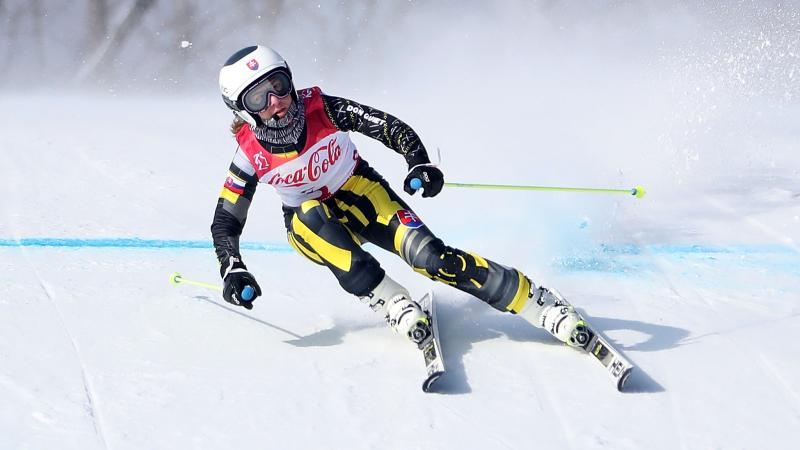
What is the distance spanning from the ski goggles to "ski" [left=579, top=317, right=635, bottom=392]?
1.73 meters

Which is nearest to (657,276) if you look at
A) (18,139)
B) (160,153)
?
(160,153)

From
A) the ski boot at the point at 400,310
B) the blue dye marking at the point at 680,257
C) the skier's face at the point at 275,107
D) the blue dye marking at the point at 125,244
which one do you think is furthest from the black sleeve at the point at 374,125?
the blue dye marking at the point at 125,244

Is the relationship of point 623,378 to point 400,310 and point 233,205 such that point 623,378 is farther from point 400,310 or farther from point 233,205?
point 233,205

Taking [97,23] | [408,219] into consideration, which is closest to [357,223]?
[408,219]

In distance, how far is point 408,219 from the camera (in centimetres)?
412

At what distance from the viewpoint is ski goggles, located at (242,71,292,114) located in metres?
3.85

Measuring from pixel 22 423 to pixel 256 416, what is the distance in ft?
2.87

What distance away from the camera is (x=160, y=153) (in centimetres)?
856

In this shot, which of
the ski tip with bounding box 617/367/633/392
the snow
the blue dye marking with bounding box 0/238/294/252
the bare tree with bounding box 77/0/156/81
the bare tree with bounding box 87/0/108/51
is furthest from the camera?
the bare tree with bounding box 87/0/108/51

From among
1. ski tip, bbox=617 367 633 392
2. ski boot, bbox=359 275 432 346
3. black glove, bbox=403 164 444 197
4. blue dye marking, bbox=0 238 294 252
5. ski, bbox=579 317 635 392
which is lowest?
ski tip, bbox=617 367 633 392

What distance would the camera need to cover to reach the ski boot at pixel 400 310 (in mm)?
3940

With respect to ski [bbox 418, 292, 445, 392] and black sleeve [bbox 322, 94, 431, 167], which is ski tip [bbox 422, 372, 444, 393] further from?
black sleeve [bbox 322, 94, 431, 167]

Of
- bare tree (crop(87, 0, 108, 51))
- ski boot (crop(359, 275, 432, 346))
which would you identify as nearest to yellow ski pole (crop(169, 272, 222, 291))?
ski boot (crop(359, 275, 432, 346))

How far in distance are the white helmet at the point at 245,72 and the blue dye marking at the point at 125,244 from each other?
7.06 feet
